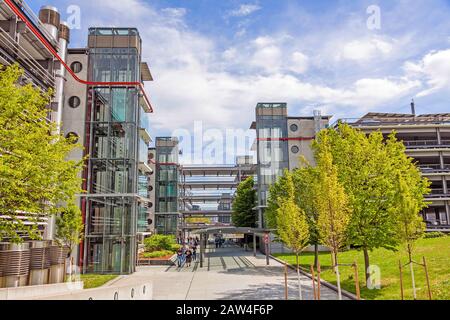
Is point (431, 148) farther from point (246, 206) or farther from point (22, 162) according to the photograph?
point (22, 162)

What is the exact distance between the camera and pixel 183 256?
35031mm

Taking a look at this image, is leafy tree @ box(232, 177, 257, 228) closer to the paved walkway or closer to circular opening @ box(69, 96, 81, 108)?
the paved walkway

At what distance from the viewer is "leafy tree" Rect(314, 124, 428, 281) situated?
18.9 meters

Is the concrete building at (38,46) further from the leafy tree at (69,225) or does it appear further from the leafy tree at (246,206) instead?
the leafy tree at (246,206)

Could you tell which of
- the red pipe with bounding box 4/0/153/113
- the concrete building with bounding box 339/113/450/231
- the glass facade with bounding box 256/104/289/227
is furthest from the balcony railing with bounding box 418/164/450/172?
the red pipe with bounding box 4/0/153/113

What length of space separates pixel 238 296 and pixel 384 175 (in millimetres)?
10220

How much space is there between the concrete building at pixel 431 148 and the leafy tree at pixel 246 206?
61.7 feet

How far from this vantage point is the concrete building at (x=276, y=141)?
51.8 meters

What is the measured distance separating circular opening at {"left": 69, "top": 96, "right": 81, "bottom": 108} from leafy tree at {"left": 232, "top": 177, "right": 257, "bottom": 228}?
1319 inches

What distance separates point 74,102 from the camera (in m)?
29.8

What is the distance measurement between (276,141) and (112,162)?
92.5 feet

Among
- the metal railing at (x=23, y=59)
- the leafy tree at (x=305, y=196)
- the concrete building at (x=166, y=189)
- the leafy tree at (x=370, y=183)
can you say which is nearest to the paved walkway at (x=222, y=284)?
the leafy tree at (x=305, y=196)
